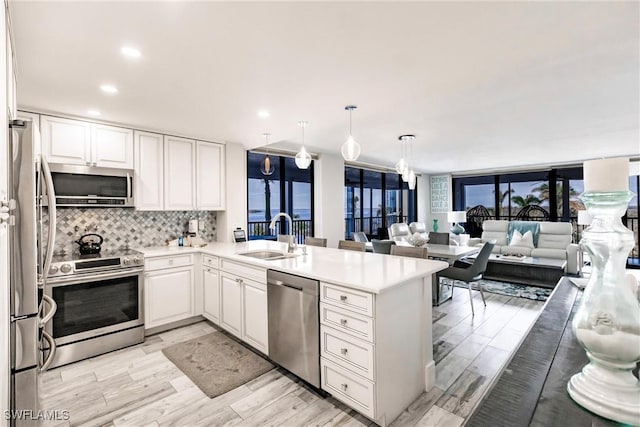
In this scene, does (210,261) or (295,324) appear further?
(210,261)

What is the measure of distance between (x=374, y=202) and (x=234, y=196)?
4428 mm

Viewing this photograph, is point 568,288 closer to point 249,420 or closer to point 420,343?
point 420,343

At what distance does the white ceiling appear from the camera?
1601 millimetres

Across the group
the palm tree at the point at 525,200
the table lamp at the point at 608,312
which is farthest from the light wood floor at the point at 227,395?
the palm tree at the point at 525,200

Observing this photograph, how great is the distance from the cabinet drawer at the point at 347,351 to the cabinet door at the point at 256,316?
696 millimetres

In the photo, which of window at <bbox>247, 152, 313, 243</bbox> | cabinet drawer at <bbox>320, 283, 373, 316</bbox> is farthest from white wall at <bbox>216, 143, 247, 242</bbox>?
cabinet drawer at <bbox>320, 283, 373, 316</bbox>

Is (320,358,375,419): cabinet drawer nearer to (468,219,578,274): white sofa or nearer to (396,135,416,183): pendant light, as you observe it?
(396,135,416,183): pendant light

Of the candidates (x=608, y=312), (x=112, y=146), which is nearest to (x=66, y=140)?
(x=112, y=146)

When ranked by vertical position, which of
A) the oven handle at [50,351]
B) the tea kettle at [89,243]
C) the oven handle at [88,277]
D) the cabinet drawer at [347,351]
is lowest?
the cabinet drawer at [347,351]

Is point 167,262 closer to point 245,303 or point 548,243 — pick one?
point 245,303

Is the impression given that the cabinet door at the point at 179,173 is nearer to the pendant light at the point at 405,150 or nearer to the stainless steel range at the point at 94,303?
the stainless steel range at the point at 94,303

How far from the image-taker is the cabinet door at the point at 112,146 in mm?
3197

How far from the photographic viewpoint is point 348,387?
1.92 m

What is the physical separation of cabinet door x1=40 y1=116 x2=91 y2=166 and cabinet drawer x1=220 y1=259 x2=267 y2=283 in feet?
5.95
